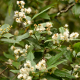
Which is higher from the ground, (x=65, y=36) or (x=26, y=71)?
(x=65, y=36)

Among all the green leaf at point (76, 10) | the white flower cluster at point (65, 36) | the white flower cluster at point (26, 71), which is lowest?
the white flower cluster at point (26, 71)

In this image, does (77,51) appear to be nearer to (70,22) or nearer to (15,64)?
(15,64)

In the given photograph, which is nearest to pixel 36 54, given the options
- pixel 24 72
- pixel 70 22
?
pixel 24 72

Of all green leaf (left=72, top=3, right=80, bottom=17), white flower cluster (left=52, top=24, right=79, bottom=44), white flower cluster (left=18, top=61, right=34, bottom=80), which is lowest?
white flower cluster (left=18, top=61, right=34, bottom=80)

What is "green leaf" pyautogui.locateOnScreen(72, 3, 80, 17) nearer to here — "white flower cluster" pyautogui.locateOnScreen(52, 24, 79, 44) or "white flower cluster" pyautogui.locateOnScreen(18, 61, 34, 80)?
"white flower cluster" pyautogui.locateOnScreen(52, 24, 79, 44)

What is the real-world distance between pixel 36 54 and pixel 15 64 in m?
0.18

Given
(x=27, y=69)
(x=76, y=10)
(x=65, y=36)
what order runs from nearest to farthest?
(x=27, y=69) → (x=65, y=36) → (x=76, y=10)

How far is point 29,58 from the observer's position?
80cm

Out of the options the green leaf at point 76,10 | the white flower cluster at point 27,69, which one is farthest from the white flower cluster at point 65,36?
the green leaf at point 76,10

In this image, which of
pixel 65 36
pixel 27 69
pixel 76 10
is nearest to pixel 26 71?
pixel 27 69

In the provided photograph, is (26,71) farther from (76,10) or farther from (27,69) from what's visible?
(76,10)

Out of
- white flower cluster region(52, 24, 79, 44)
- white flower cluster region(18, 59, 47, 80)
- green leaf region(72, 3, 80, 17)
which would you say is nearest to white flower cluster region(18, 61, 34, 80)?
white flower cluster region(18, 59, 47, 80)

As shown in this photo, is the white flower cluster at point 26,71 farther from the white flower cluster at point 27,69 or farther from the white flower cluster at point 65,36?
the white flower cluster at point 65,36

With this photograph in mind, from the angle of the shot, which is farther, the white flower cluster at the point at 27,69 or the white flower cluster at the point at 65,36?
the white flower cluster at the point at 65,36
